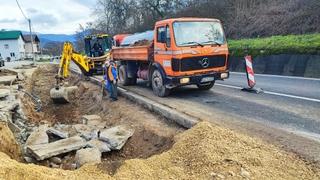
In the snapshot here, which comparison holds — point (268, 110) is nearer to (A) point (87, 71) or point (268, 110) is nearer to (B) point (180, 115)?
(B) point (180, 115)

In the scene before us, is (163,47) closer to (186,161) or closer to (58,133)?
(58,133)

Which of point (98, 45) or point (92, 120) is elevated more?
point (98, 45)

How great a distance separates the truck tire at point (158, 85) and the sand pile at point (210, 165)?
5.28 metres

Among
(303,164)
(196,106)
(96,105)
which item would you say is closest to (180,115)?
(196,106)

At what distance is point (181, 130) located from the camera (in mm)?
7773

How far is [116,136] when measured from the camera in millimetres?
7914

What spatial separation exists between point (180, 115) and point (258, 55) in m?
11.2

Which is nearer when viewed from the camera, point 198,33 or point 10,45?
point 198,33

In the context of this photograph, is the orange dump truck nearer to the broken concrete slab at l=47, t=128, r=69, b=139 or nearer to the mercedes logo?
the mercedes logo

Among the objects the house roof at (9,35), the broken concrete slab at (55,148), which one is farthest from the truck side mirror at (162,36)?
the house roof at (9,35)

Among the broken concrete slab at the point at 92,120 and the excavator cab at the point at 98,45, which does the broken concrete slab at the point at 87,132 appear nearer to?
the broken concrete slab at the point at 92,120

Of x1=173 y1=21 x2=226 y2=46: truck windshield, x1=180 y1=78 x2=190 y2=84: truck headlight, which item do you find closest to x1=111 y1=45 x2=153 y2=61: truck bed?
x1=173 y1=21 x2=226 y2=46: truck windshield

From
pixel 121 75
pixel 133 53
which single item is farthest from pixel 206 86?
pixel 121 75

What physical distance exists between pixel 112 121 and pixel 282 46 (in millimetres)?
10063
